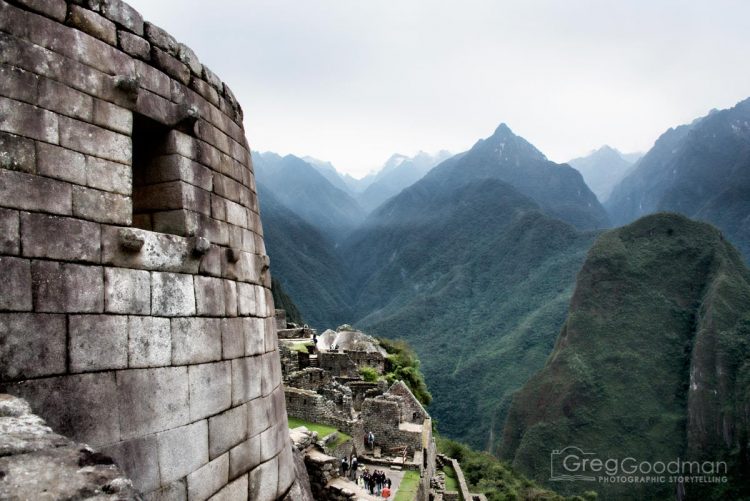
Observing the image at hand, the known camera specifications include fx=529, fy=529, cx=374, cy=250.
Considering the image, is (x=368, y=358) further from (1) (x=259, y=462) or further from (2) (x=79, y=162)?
(2) (x=79, y=162)

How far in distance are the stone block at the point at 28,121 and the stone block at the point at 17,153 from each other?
0.05 m

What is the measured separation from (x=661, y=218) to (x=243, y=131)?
124 meters

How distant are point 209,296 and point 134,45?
95.3 inches

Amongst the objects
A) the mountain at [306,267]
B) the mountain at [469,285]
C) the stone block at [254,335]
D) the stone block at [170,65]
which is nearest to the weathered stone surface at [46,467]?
the stone block at [254,335]

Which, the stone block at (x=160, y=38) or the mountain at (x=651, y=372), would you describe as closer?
the stone block at (x=160, y=38)

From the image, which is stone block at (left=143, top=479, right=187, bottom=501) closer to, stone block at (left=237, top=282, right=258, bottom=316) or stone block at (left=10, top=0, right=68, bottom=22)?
stone block at (left=237, top=282, right=258, bottom=316)

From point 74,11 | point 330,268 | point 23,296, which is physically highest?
point 330,268

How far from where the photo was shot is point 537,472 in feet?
235

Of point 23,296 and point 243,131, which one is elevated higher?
point 243,131

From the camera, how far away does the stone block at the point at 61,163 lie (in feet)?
12.7

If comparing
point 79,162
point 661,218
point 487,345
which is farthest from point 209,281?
point 661,218

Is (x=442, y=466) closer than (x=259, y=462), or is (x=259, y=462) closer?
(x=259, y=462)

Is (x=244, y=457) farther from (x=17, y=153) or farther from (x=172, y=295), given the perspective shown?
(x=17, y=153)

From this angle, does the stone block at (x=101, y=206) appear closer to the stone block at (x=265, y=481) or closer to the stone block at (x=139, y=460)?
the stone block at (x=139, y=460)
